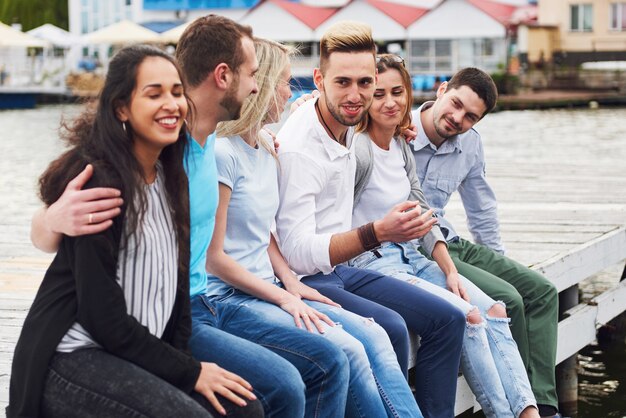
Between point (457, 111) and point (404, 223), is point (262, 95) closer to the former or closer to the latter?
point (404, 223)

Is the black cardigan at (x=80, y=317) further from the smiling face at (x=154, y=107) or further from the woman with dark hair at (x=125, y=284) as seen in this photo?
the smiling face at (x=154, y=107)

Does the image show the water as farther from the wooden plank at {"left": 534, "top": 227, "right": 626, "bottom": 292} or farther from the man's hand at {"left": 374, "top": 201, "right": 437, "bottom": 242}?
the man's hand at {"left": 374, "top": 201, "right": 437, "bottom": 242}

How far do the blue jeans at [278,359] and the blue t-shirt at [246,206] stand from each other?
0.57 ft

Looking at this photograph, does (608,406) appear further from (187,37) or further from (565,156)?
(565,156)

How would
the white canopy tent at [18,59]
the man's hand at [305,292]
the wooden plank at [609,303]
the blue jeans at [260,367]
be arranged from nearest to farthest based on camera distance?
the blue jeans at [260,367] < the man's hand at [305,292] < the wooden plank at [609,303] < the white canopy tent at [18,59]

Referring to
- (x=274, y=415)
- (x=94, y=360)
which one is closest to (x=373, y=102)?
(x=274, y=415)

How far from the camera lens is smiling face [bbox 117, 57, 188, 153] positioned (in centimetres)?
292

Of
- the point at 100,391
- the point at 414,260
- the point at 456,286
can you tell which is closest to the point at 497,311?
the point at 456,286

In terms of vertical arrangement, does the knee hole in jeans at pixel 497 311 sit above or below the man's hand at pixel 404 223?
below

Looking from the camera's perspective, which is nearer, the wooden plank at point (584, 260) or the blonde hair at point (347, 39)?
the blonde hair at point (347, 39)

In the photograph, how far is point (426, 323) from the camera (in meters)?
4.10

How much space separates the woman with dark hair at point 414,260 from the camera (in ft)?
14.3

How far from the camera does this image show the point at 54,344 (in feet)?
9.05

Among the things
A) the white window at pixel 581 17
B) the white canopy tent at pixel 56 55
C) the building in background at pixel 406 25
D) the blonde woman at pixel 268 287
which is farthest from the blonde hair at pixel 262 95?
the white window at pixel 581 17
